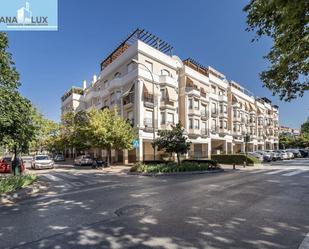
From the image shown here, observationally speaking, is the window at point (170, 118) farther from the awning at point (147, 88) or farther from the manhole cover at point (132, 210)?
the manhole cover at point (132, 210)

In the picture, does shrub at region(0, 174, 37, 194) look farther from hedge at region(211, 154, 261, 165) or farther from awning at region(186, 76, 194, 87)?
awning at region(186, 76, 194, 87)

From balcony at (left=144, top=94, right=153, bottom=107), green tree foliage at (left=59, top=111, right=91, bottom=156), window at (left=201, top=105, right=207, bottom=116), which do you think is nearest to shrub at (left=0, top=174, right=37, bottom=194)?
balcony at (left=144, top=94, right=153, bottom=107)

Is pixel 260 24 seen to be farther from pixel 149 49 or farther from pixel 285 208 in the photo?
pixel 149 49

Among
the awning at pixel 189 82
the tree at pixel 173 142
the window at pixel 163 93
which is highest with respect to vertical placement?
the awning at pixel 189 82

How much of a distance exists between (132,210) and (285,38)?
720 cm

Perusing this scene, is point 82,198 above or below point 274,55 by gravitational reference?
below

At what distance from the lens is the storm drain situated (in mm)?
7142

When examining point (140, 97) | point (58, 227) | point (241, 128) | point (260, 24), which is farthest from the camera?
point (241, 128)

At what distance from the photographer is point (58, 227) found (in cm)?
604

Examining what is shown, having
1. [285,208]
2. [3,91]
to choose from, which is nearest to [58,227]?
[285,208]

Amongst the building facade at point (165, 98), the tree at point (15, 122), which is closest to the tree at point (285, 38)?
the tree at point (15, 122)

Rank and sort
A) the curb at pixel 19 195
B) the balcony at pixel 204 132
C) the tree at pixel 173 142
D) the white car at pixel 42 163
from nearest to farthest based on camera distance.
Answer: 1. the curb at pixel 19 195
2. the tree at pixel 173 142
3. the white car at pixel 42 163
4. the balcony at pixel 204 132

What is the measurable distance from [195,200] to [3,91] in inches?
370

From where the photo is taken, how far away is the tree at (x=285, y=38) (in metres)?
6.27
